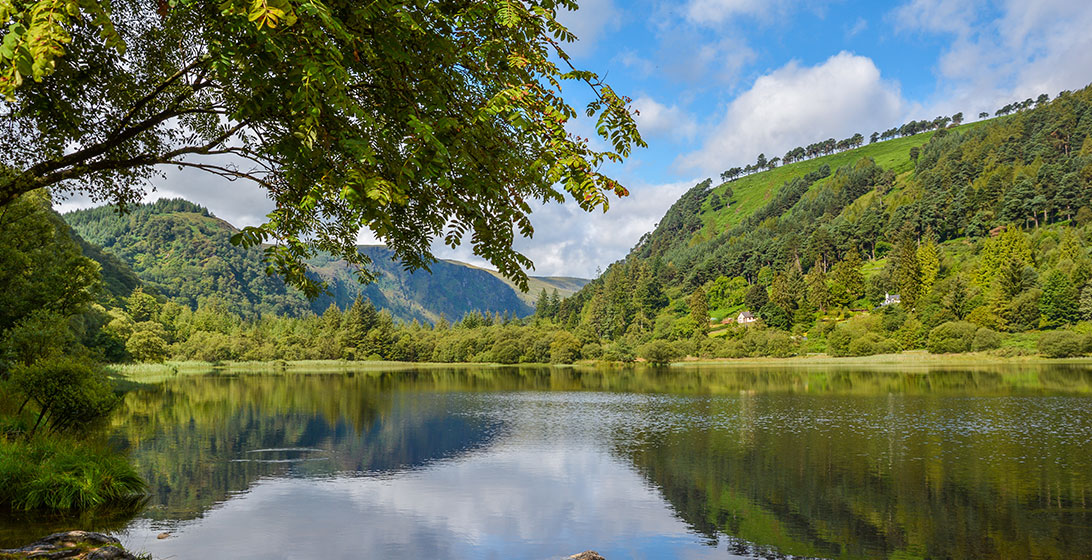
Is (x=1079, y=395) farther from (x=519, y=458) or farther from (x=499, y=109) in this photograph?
(x=499, y=109)

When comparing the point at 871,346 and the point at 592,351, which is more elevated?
the point at 871,346

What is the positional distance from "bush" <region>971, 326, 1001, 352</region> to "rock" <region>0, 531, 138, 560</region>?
5737 inches

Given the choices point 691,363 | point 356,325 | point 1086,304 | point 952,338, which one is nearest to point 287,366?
point 356,325

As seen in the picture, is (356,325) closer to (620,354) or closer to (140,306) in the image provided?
(140,306)

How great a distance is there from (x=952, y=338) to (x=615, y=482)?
129m

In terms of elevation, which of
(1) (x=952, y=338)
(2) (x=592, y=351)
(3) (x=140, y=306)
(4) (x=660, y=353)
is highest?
(3) (x=140, y=306)

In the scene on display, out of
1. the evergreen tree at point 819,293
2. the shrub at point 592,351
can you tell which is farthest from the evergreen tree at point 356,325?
the evergreen tree at point 819,293

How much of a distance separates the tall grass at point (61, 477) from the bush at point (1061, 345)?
14075cm

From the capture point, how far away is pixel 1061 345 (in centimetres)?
11056

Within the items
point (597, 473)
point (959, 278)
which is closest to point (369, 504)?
point (597, 473)

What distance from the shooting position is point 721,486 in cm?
2420

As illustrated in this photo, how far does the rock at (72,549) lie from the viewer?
10648 mm

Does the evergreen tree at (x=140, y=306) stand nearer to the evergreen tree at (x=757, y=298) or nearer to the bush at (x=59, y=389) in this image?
the bush at (x=59, y=389)

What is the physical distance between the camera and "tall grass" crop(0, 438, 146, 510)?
16.6 metres
